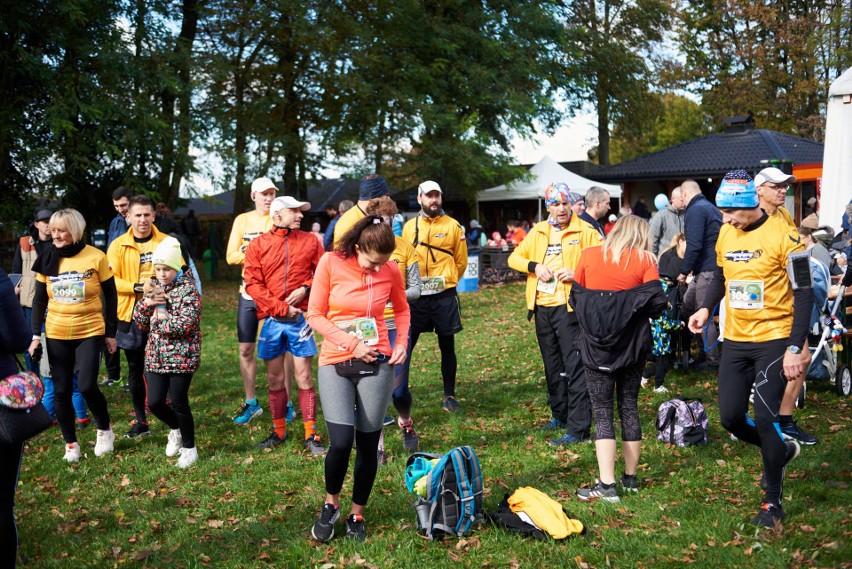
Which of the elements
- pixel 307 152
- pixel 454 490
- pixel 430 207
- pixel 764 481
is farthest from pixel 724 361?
pixel 307 152

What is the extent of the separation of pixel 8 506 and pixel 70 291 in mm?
2914

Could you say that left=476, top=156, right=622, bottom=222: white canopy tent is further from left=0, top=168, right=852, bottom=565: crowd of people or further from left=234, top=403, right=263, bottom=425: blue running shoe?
left=234, top=403, right=263, bottom=425: blue running shoe

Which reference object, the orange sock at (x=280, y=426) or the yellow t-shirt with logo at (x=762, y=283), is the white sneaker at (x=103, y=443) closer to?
the orange sock at (x=280, y=426)

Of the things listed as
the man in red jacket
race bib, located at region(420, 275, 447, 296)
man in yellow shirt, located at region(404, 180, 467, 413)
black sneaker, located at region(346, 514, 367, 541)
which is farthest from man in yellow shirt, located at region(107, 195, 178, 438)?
black sneaker, located at region(346, 514, 367, 541)

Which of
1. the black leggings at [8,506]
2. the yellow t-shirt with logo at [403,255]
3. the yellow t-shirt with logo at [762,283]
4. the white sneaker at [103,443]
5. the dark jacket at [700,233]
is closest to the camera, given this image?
the black leggings at [8,506]

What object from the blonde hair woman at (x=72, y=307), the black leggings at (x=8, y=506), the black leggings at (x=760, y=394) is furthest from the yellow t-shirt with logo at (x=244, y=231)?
the black leggings at (x=760, y=394)

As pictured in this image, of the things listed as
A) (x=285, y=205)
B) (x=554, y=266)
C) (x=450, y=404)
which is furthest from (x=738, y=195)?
(x=450, y=404)

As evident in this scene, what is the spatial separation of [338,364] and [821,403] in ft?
17.7

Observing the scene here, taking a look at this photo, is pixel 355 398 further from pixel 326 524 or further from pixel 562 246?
pixel 562 246

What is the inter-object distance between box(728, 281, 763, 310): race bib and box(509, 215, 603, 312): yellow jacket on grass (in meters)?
1.91

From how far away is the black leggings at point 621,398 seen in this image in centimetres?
525

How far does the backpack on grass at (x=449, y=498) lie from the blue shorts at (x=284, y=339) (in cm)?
216

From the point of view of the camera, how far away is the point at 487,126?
2852 cm

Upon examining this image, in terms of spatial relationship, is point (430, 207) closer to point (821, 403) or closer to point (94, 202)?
point (821, 403)
